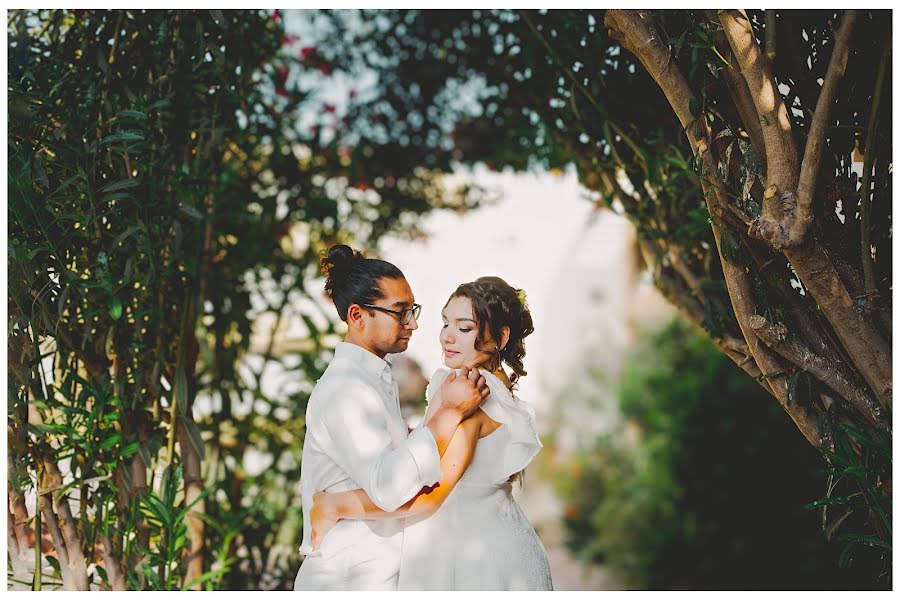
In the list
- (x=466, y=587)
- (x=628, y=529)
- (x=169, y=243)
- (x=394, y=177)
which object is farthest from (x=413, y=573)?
(x=628, y=529)

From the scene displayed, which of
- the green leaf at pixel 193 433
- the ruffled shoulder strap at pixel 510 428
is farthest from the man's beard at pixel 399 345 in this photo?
the green leaf at pixel 193 433

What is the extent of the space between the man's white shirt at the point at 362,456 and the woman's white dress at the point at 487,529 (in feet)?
0.26

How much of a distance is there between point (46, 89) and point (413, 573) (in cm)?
175

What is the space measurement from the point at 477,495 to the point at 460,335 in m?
0.45

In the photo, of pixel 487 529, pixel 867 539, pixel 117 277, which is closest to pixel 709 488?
pixel 867 539

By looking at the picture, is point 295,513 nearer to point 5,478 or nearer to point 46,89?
point 5,478

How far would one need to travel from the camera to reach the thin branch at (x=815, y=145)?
5.98ft

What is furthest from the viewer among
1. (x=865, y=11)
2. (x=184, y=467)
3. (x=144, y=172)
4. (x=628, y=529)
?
(x=628, y=529)

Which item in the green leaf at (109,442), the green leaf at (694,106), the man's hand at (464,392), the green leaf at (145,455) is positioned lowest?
the green leaf at (145,455)

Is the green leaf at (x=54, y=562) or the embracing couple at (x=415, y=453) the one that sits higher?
the embracing couple at (x=415, y=453)

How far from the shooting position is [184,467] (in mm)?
2939

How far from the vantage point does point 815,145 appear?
1.83 meters

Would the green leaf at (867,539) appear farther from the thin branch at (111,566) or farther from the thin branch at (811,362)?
the thin branch at (111,566)

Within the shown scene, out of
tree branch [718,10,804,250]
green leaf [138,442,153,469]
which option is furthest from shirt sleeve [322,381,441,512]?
tree branch [718,10,804,250]
